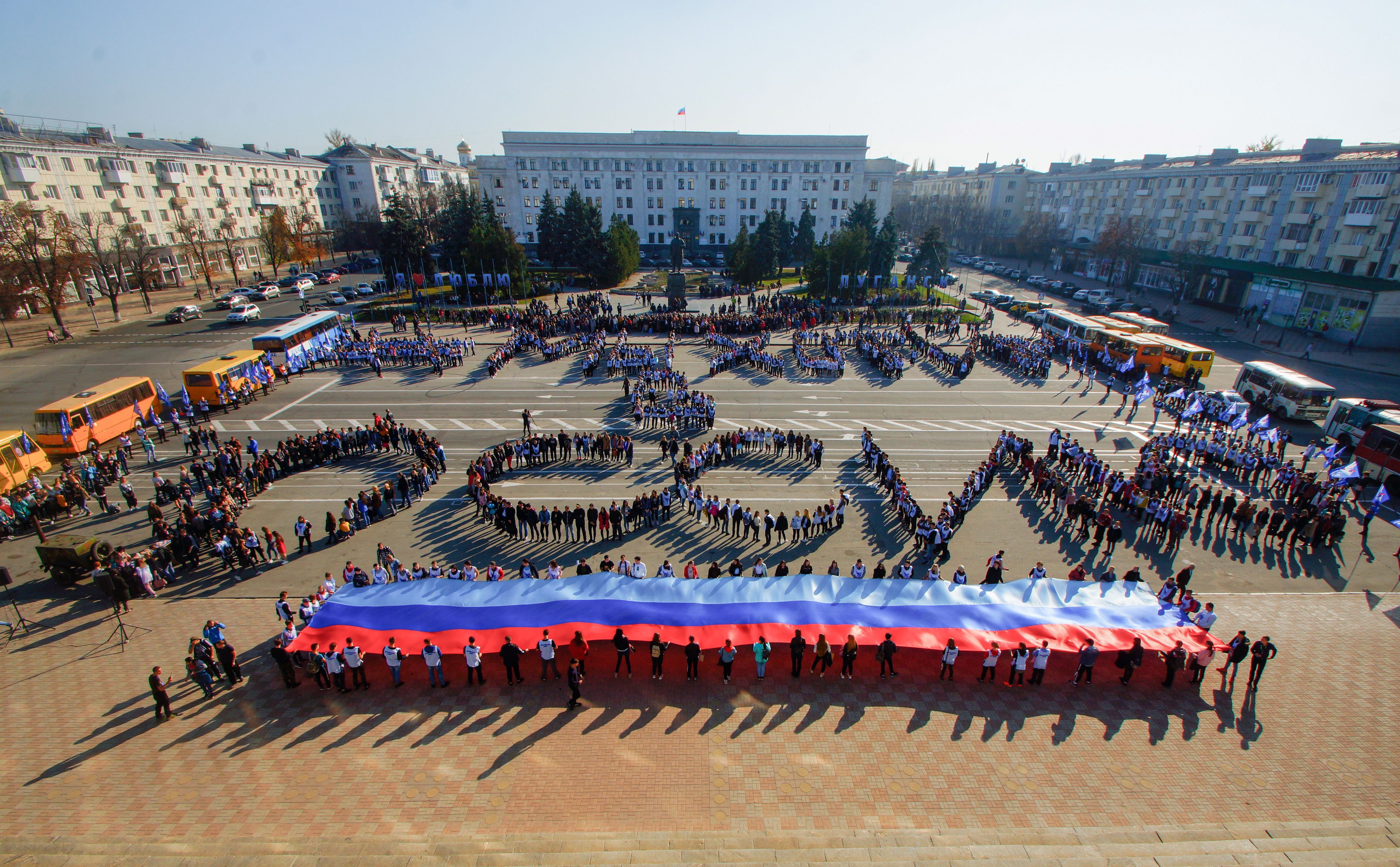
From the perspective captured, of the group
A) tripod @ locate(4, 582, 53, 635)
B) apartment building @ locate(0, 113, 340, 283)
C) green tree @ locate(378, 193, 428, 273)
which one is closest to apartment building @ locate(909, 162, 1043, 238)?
green tree @ locate(378, 193, 428, 273)

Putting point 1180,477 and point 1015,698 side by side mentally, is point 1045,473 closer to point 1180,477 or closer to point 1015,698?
point 1180,477

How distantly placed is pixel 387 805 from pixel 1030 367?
128 ft

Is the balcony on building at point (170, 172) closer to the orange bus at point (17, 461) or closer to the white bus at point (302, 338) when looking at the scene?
the white bus at point (302, 338)

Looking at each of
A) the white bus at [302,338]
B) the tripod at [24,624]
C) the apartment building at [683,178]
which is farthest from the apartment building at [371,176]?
the tripod at [24,624]

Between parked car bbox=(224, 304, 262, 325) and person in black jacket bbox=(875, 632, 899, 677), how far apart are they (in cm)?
5752

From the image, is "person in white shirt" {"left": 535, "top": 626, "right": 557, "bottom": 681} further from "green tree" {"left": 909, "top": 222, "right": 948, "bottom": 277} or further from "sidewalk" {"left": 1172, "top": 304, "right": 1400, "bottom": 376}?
"green tree" {"left": 909, "top": 222, "right": 948, "bottom": 277}

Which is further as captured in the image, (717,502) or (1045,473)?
(1045,473)

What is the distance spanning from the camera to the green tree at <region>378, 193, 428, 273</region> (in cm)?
5803

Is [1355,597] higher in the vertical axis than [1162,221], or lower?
lower

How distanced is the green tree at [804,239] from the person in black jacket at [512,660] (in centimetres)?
7029

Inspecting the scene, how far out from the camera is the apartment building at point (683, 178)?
9006 cm

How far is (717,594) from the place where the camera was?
45.9ft

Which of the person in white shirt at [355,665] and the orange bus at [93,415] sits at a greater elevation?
the orange bus at [93,415]

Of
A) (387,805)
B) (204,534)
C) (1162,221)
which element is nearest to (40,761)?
(387,805)
